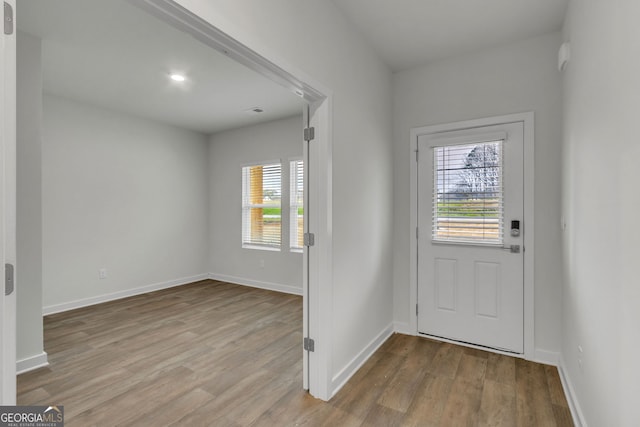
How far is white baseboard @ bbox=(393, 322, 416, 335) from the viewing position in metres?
3.24

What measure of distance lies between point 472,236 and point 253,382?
2.30 meters

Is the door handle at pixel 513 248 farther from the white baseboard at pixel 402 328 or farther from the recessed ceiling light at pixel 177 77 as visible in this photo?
the recessed ceiling light at pixel 177 77

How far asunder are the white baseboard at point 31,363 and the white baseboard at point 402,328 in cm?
320

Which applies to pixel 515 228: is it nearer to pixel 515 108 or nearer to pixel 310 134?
pixel 515 108

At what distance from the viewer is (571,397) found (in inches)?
80.0

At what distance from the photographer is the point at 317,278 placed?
7.01ft

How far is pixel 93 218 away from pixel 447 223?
453cm

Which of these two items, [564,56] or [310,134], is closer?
[310,134]

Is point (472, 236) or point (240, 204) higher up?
point (240, 204)

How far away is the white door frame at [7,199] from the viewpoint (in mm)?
812

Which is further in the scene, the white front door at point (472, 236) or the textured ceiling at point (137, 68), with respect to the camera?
the white front door at point (472, 236)

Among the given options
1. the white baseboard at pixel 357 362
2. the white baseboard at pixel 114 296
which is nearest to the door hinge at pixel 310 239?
the white baseboard at pixel 357 362

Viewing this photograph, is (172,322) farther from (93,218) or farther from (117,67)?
(117,67)

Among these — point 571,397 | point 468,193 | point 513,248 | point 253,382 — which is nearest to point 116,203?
point 253,382
